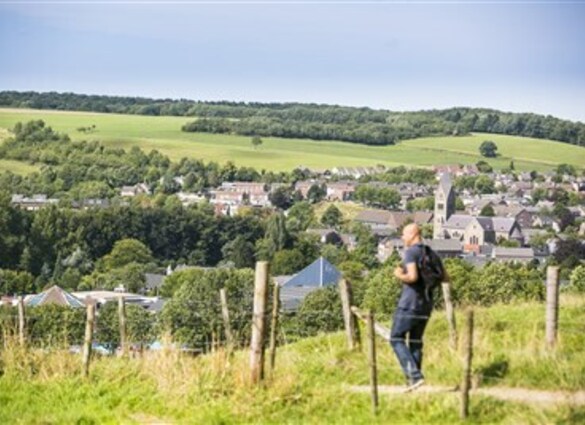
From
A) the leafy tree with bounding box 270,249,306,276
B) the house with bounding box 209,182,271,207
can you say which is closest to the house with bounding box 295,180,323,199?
the house with bounding box 209,182,271,207

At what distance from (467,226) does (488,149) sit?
55.3 metres

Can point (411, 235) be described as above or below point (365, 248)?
above

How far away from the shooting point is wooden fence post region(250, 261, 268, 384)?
9.81m

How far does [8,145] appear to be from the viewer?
145750 mm

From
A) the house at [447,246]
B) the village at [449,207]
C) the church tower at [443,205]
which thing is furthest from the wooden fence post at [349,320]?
the church tower at [443,205]

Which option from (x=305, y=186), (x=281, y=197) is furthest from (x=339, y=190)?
(x=281, y=197)

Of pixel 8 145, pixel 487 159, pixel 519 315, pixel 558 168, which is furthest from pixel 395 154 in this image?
pixel 519 315

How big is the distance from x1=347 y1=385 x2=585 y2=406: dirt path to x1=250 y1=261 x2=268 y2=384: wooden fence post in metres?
0.93

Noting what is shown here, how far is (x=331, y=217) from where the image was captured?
411 feet

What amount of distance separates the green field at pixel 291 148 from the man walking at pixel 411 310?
478 feet

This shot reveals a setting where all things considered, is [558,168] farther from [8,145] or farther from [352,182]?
[8,145]

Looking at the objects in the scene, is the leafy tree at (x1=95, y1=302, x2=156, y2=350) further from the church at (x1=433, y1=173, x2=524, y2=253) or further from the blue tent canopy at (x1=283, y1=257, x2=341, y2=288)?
the church at (x1=433, y1=173, x2=524, y2=253)

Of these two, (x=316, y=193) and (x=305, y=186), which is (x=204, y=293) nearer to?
(x=316, y=193)

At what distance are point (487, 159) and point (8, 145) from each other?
3065 inches
